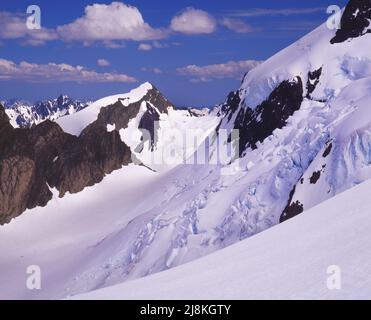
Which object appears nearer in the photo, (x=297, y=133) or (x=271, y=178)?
(x=271, y=178)

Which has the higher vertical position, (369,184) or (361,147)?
(361,147)

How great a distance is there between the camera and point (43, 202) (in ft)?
501

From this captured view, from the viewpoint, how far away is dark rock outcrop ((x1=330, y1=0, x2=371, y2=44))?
330 ft

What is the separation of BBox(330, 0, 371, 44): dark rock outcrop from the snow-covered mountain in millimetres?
254

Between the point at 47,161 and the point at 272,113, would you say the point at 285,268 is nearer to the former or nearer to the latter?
the point at 272,113

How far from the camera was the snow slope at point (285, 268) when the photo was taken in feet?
40.6

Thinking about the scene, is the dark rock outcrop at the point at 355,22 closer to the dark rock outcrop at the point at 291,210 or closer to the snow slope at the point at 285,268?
the dark rock outcrop at the point at 291,210

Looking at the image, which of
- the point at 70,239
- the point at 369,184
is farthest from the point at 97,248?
the point at 369,184

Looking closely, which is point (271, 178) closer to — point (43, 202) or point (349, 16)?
point (349, 16)

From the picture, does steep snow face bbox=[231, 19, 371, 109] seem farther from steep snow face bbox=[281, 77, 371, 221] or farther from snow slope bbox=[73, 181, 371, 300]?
snow slope bbox=[73, 181, 371, 300]

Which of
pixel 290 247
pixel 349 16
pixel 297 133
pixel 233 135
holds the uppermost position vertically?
pixel 349 16

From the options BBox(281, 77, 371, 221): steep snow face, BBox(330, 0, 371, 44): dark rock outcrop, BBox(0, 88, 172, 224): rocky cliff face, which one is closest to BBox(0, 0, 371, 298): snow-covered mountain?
BBox(281, 77, 371, 221): steep snow face

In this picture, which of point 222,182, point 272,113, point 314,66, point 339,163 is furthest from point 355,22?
point 339,163

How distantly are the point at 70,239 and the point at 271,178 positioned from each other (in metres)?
72.7
